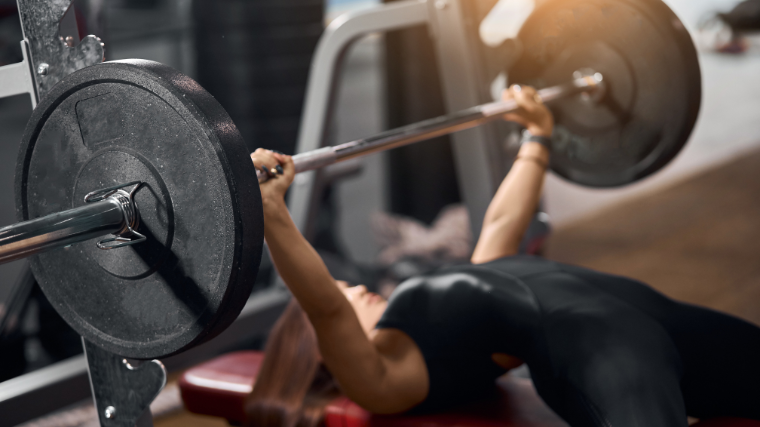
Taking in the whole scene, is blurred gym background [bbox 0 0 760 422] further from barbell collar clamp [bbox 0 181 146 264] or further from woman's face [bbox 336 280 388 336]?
woman's face [bbox 336 280 388 336]

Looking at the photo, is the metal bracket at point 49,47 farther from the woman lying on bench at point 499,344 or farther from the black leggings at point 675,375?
the black leggings at point 675,375

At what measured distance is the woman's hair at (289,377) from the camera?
1.12 metres

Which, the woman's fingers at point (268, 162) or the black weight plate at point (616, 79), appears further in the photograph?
the black weight plate at point (616, 79)

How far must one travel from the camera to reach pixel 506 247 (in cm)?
123

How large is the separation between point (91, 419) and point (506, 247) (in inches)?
50.8

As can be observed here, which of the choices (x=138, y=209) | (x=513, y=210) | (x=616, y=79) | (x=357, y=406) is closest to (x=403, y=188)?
(x=616, y=79)

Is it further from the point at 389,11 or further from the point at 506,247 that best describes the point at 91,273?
the point at 389,11

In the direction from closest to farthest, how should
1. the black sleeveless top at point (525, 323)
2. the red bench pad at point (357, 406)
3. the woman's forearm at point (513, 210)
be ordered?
the black sleeveless top at point (525, 323) → the red bench pad at point (357, 406) → the woman's forearm at point (513, 210)

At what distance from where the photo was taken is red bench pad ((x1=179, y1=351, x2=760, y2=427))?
3.27 feet

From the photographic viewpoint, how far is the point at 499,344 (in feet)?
3.31

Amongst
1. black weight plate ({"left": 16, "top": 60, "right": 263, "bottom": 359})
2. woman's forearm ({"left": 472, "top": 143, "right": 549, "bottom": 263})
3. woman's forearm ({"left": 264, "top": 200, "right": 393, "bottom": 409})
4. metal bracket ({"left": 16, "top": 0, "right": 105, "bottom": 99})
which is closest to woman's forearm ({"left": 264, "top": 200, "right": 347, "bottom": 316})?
woman's forearm ({"left": 264, "top": 200, "right": 393, "bottom": 409})

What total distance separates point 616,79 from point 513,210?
17.4 inches

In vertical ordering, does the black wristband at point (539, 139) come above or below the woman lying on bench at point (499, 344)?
above

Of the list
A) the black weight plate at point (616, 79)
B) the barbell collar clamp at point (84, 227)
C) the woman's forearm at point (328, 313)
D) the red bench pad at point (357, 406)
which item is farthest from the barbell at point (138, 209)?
the black weight plate at point (616, 79)
